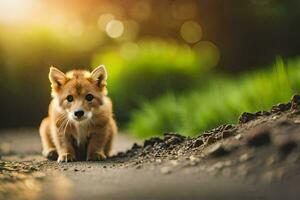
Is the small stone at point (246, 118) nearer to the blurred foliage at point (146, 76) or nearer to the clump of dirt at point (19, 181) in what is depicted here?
the clump of dirt at point (19, 181)

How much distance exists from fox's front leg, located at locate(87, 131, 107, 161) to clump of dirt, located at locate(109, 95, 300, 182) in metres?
0.26

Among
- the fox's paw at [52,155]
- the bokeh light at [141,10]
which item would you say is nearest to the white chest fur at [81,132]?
the fox's paw at [52,155]

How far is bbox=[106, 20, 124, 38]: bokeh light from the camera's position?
60.0 feet

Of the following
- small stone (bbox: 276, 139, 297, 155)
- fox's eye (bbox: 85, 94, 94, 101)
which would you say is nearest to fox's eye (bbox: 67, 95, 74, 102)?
fox's eye (bbox: 85, 94, 94, 101)

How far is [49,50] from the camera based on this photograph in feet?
51.0

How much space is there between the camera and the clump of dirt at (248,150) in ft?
Answer: 18.1

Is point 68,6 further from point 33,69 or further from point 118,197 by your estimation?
point 118,197

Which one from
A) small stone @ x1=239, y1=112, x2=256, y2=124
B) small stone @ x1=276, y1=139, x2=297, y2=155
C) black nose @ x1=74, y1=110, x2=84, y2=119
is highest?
black nose @ x1=74, y1=110, x2=84, y2=119

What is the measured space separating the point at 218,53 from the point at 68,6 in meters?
4.29

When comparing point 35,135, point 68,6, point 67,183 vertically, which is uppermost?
point 68,6

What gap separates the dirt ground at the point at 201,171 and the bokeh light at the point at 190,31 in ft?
38.7

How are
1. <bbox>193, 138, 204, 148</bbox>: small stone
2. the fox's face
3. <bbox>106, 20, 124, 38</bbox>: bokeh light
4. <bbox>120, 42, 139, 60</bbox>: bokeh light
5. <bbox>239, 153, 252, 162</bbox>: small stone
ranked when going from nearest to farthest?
<bbox>239, 153, 252, 162</bbox>: small stone < <bbox>193, 138, 204, 148</bbox>: small stone < the fox's face < <bbox>120, 42, 139, 60</bbox>: bokeh light < <bbox>106, 20, 124, 38</bbox>: bokeh light

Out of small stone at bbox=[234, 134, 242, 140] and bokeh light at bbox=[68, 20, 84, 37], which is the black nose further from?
bokeh light at bbox=[68, 20, 84, 37]

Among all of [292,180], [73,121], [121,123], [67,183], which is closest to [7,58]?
[121,123]
